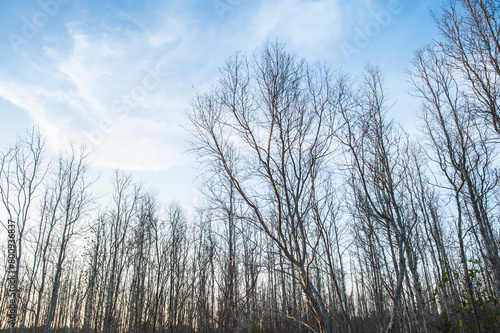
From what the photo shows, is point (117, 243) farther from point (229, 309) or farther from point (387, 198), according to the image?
point (387, 198)

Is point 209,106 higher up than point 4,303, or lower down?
higher up

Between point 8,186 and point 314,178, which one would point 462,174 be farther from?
point 8,186

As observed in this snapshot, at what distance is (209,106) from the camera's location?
5.45 meters

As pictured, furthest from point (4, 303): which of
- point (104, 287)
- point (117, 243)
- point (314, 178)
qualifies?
point (314, 178)

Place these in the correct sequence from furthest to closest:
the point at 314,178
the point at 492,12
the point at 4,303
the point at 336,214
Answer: the point at 4,303 < the point at 336,214 < the point at 492,12 < the point at 314,178

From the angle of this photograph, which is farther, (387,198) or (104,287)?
(104,287)

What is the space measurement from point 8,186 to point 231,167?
10498 mm

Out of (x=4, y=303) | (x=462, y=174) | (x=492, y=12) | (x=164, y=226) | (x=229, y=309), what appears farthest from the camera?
(x=4, y=303)

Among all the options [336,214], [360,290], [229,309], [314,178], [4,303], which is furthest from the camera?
[360,290]

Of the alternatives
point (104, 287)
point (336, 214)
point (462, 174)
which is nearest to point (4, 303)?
point (104, 287)

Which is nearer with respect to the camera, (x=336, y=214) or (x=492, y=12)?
(x=492, y=12)

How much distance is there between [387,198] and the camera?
20.6 feet

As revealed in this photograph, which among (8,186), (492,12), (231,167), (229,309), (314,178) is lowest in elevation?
(229,309)

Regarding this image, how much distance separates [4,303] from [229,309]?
18184mm
